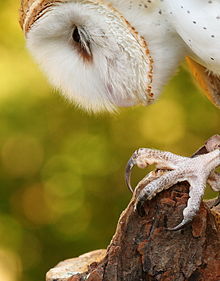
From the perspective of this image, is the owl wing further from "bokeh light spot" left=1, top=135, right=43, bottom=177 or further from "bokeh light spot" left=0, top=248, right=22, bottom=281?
"bokeh light spot" left=0, top=248, right=22, bottom=281

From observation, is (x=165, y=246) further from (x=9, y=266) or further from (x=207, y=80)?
(x=9, y=266)

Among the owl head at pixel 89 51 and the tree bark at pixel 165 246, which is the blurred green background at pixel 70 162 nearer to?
the owl head at pixel 89 51

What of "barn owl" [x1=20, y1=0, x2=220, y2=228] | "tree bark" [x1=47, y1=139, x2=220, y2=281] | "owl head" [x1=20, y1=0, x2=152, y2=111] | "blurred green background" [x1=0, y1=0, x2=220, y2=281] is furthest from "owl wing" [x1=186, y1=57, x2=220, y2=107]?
"blurred green background" [x1=0, y1=0, x2=220, y2=281]

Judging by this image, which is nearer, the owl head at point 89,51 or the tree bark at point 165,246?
the tree bark at point 165,246

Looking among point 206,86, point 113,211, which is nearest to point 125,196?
point 113,211

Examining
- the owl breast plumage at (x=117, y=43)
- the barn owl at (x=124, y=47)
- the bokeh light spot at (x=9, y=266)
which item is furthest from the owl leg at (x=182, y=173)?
the bokeh light spot at (x=9, y=266)

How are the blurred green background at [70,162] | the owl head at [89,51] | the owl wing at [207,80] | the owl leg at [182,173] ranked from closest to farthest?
the owl leg at [182,173]
the owl head at [89,51]
the owl wing at [207,80]
the blurred green background at [70,162]
